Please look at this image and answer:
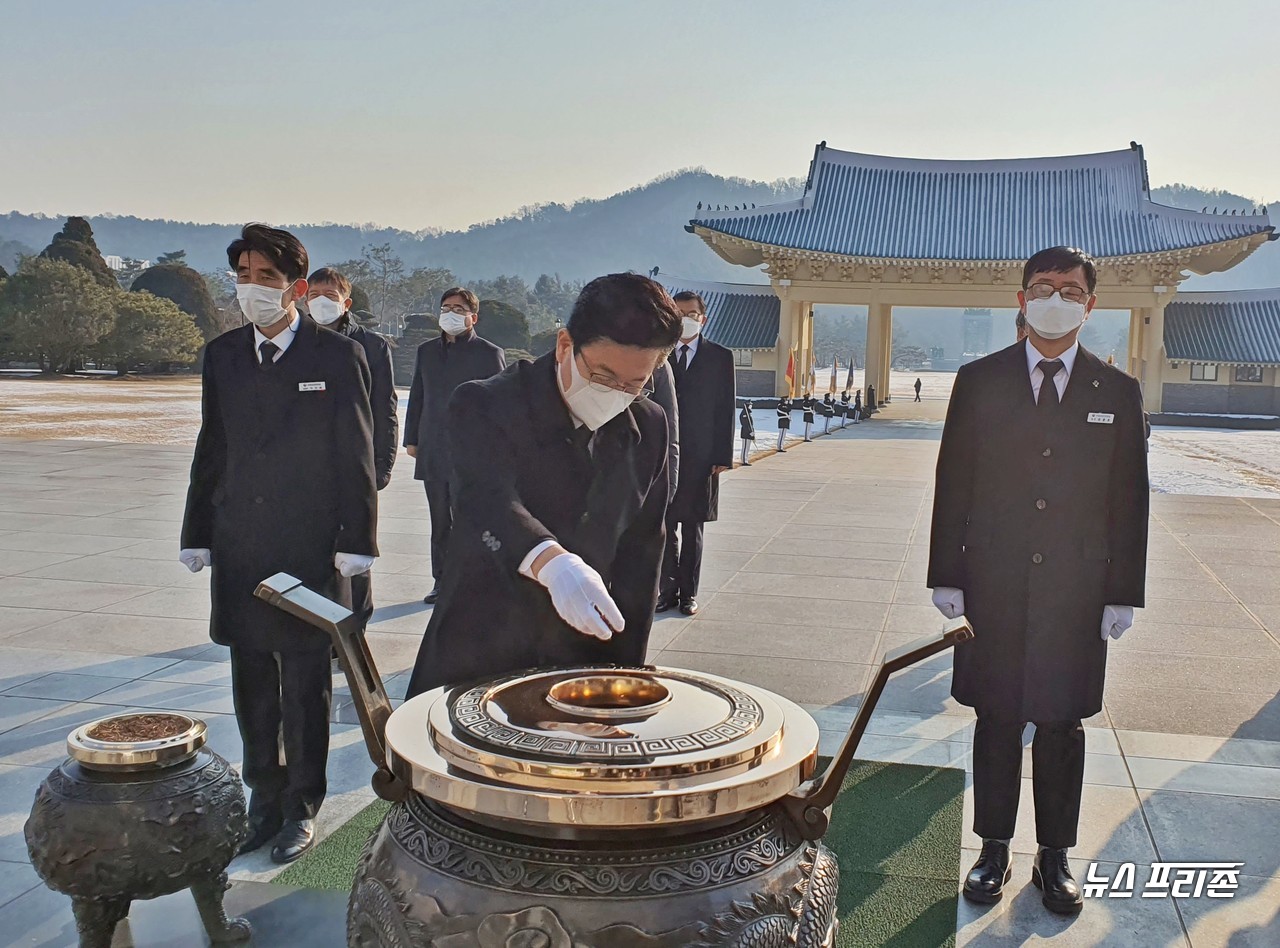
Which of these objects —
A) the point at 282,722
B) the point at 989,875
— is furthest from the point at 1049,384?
the point at 282,722

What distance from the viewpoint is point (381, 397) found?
5496 millimetres

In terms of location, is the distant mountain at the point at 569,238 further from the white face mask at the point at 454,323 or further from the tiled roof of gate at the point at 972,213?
the white face mask at the point at 454,323

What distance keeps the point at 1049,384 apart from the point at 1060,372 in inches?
1.9

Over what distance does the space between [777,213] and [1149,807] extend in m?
27.5

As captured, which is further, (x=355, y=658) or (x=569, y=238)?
(x=569, y=238)

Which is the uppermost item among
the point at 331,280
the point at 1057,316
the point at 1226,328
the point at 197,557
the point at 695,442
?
the point at 1226,328

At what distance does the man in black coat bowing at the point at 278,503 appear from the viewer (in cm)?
311

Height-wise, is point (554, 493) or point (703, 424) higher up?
point (554, 493)

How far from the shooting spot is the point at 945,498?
10.1 ft

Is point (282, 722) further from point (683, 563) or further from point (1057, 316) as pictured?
point (683, 563)

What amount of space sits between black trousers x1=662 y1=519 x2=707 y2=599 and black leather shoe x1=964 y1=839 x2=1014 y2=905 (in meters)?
3.33

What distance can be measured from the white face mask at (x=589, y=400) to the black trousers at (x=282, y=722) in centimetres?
152

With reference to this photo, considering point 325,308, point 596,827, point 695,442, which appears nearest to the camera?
point 596,827

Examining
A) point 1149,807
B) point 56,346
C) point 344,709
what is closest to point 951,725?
point 1149,807
